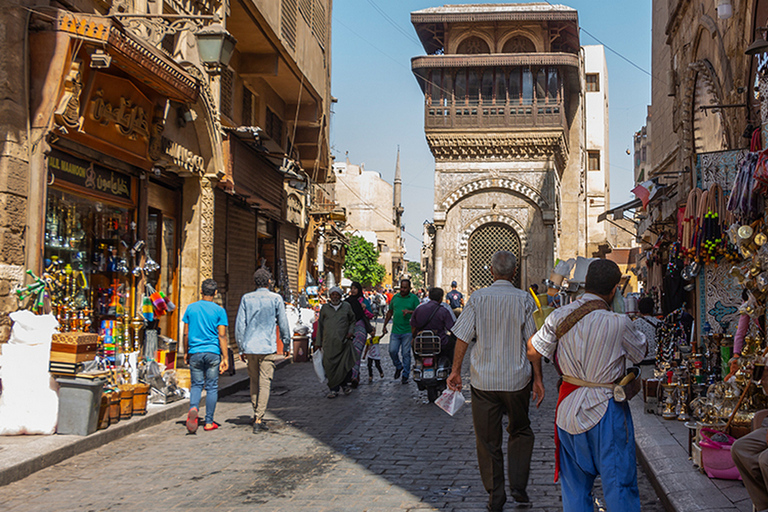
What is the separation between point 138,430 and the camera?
719 centimetres

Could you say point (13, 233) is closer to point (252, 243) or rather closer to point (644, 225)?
point (252, 243)

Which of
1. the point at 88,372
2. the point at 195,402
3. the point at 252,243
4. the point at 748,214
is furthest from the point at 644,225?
the point at 88,372

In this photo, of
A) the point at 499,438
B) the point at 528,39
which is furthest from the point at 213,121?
the point at 528,39

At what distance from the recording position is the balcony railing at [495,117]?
28.6m

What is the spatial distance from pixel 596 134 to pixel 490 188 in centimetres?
1753

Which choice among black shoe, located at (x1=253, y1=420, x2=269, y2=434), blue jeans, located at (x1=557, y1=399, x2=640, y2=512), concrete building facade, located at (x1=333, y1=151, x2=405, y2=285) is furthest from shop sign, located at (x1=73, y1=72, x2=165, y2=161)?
concrete building facade, located at (x1=333, y1=151, x2=405, y2=285)

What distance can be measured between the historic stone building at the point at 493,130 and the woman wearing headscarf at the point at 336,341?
19217mm

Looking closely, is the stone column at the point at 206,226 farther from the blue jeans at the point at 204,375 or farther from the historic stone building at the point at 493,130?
the historic stone building at the point at 493,130

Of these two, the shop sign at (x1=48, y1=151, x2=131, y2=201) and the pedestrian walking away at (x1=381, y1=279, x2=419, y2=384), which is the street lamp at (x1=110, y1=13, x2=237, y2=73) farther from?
the pedestrian walking away at (x1=381, y1=279, x2=419, y2=384)

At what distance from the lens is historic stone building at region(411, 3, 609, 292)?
28.4 m

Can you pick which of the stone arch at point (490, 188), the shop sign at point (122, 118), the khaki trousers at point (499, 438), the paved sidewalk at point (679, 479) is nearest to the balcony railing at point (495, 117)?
the stone arch at point (490, 188)

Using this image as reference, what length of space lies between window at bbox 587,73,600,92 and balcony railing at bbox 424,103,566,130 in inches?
671

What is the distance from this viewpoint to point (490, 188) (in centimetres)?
2923

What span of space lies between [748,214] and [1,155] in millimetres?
6622
